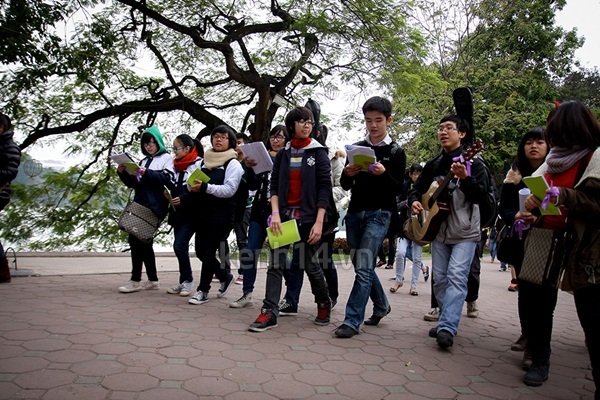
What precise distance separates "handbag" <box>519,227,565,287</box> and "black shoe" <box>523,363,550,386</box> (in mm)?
607

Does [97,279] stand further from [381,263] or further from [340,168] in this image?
[381,263]

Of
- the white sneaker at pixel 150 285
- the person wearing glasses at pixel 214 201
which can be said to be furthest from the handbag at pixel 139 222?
the white sneaker at pixel 150 285

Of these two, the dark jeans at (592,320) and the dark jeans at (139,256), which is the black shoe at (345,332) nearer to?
the dark jeans at (592,320)

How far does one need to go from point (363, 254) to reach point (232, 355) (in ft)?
4.72

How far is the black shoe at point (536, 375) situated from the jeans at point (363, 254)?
136 centimetres

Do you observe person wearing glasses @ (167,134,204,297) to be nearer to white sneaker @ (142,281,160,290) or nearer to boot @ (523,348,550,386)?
white sneaker @ (142,281,160,290)

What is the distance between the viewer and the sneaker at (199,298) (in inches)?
204

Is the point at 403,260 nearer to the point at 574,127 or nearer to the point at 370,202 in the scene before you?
the point at 370,202

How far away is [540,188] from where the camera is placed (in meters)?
2.86

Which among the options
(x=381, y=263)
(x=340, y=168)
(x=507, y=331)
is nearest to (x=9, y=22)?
(x=340, y=168)

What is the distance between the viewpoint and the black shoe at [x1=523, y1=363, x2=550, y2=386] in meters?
3.19

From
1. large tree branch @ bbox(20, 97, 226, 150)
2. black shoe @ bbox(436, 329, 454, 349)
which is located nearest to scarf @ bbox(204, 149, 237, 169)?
black shoe @ bbox(436, 329, 454, 349)

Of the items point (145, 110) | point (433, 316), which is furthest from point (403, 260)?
point (145, 110)

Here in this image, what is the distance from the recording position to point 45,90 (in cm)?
1220
